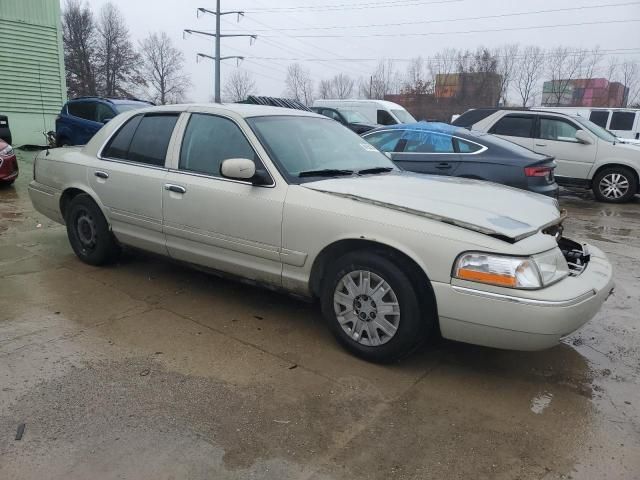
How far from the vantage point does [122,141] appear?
15.5 ft

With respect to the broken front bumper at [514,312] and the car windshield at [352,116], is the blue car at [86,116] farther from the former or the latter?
the broken front bumper at [514,312]

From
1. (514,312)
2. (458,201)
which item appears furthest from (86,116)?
(514,312)

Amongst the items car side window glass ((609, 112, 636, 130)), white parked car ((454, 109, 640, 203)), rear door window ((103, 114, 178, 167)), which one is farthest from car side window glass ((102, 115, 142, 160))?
car side window glass ((609, 112, 636, 130))

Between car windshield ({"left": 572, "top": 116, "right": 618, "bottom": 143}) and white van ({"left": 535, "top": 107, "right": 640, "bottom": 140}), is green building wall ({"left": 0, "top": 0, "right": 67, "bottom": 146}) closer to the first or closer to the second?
car windshield ({"left": 572, "top": 116, "right": 618, "bottom": 143})

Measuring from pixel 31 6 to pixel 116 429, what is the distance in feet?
54.1

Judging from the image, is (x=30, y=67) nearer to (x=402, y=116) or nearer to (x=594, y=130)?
(x=402, y=116)

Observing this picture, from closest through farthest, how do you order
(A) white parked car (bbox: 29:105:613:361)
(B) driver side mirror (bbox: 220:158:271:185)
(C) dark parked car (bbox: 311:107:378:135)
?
(A) white parked car (bbox: 29:105:613:361) < (B) driver side mirror (bbox: 220:158:271:185) < (C) dark parked car (bbox: 311:107:378:135)

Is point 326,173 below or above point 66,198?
above

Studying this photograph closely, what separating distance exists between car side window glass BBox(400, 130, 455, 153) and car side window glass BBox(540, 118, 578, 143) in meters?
4.30

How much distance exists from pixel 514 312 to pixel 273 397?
4.62 feet

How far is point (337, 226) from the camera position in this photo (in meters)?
3.29

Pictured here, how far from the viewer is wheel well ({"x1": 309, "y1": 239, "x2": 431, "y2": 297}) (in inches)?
122

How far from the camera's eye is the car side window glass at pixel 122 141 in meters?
4.69

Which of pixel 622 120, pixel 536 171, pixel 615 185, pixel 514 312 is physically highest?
pixel 622 120
